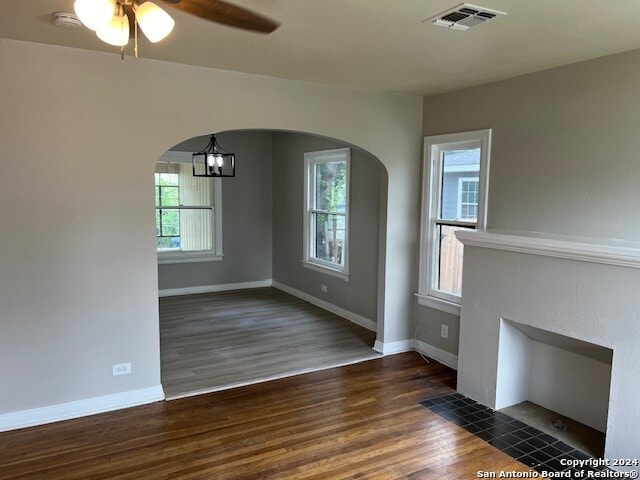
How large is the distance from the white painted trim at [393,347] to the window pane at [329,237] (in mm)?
1665

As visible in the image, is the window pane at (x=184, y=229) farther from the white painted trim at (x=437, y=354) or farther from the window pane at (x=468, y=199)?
the window pane at (x=468, y=199)

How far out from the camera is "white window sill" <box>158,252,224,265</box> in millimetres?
7344

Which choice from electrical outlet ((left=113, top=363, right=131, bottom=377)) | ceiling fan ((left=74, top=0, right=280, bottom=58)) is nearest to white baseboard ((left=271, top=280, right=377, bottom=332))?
electrical outlet ((left=113, top=363, right=131, bottom=377))

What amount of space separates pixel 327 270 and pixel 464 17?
4397mm

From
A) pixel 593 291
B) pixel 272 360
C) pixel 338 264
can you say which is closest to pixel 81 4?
pixel 593 291

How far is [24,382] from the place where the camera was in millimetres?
3348

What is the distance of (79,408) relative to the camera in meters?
3.52

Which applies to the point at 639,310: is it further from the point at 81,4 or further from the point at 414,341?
the point at 81,4

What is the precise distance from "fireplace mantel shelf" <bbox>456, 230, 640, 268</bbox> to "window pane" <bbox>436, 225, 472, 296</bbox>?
715 millimetres

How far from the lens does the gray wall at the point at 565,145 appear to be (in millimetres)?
Answer: 3174

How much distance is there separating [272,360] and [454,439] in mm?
2013

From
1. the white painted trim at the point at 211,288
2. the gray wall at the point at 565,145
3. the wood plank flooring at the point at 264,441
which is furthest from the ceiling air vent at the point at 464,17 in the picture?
the white painted trim at the point at 211,288

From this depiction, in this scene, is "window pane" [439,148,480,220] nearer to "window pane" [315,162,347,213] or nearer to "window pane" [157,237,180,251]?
"window pane" [315,162,347,213]

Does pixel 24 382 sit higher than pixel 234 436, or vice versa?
pixel 24 382
